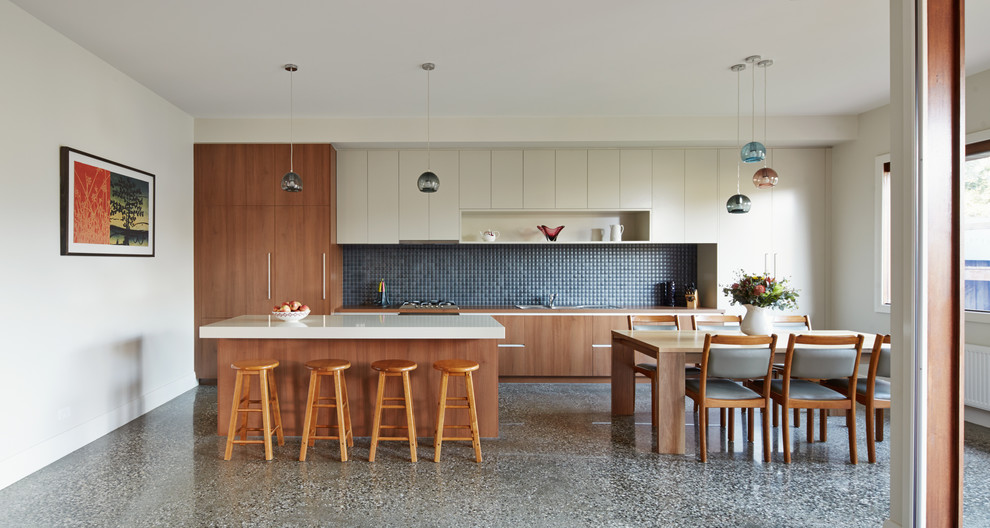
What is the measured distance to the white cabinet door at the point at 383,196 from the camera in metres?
5.84

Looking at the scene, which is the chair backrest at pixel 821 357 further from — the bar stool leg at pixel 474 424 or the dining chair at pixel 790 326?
the bar stool leg at pixel 474 424

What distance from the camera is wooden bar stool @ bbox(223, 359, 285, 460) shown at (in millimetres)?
3414

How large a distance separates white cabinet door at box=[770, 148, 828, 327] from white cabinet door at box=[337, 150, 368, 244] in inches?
177

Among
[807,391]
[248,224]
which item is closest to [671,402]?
[807,391]

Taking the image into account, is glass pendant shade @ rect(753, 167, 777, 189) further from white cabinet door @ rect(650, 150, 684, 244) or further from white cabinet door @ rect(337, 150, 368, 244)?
white cabinet door @ rect(337, 150, 368, 244)

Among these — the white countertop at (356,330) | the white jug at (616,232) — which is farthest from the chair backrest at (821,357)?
the white jug at (616,232)

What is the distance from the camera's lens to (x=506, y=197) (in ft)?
19.2

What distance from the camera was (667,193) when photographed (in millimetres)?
5820

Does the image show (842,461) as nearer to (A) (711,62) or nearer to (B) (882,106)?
(A) (711,62)

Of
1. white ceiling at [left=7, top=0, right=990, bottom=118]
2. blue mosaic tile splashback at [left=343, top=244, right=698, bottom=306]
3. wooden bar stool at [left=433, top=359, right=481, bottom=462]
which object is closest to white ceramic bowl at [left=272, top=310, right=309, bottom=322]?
wooden bar stool at [left=433, top=359, right=481, bottom=462]

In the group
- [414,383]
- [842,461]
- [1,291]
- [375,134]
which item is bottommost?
[842,461]

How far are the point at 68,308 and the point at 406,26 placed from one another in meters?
2.98

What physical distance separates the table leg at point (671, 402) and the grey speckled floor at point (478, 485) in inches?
4.2

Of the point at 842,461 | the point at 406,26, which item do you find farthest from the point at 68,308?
the point at 842,461
